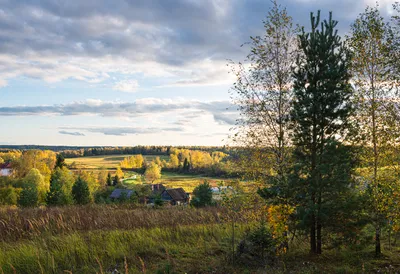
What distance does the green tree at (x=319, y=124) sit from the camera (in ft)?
28.8

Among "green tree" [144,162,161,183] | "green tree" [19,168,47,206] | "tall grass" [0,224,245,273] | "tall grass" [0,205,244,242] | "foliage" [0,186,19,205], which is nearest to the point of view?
"tall grass" [0,224,245,273]

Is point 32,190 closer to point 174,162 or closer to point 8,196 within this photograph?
point 8,196

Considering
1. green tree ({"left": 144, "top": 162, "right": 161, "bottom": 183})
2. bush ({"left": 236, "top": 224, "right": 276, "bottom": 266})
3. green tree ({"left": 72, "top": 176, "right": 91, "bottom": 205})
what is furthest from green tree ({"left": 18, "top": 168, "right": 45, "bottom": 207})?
green tree ({"left": 144, "top": 162, "right": 161, "bottom": 183})

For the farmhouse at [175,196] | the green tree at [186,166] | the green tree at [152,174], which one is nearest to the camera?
the farmhouse at [175,196]

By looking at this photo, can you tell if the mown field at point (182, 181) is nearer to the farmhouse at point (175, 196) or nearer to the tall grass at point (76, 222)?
the farmhouse at point (175, 196)

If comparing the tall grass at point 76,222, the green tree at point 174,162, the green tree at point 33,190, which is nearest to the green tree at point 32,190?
the green tree at point 33,190

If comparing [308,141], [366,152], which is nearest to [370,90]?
[366,152]

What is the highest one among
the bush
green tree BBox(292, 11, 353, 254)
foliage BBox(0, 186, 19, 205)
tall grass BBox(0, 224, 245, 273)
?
green tree BBox(292, 11, 353, 254)

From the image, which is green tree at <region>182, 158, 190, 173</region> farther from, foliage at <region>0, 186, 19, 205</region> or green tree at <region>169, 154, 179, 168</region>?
foliage at <region>0, 186, 19, 205</region>

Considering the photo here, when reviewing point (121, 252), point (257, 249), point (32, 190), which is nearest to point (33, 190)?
point (32, 190)

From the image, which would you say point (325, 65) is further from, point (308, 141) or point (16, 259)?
point (16, 259)

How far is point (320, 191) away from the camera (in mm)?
8820

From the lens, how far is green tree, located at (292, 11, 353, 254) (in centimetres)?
877

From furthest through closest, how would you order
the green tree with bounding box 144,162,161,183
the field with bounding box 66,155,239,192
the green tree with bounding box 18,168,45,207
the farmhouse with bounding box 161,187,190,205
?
1. the green tree with bounding box 144,162,161,183
2. the field with bounding box 66,155,239,192
3. the farmhouse with bounding box 161,187,190,205
4. the green tree with bounding box 18,168,45,207
